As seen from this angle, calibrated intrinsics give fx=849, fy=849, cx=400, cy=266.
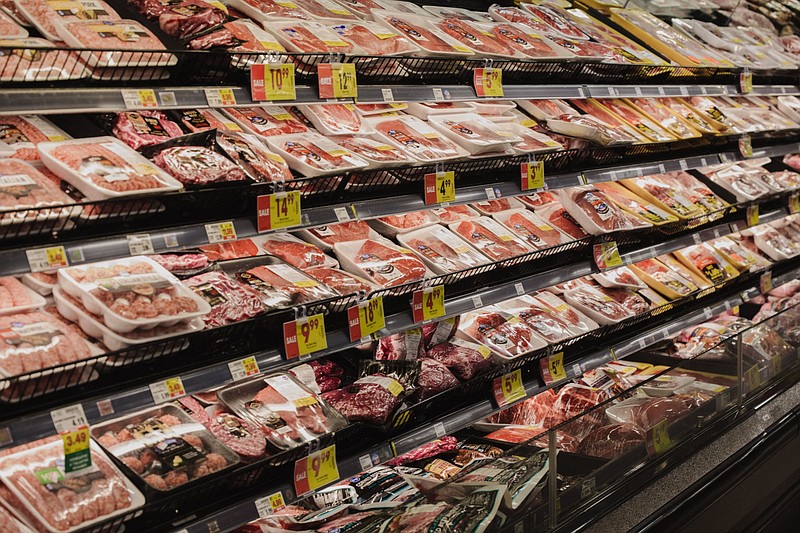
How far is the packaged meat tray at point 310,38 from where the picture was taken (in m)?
2.71

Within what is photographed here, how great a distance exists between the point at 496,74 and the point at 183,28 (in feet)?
4.04

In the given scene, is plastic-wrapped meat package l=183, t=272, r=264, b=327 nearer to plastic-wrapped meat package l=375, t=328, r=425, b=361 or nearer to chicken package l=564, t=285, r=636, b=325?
plastic-wrapped meat package l=375, t=328, r=425, b=361

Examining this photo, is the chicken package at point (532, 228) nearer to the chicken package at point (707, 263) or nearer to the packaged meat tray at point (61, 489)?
the chicken package at point (707, 263)

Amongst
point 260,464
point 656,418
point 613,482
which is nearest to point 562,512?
point 613,482

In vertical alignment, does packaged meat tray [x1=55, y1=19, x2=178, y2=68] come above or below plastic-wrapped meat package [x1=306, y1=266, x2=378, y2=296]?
above

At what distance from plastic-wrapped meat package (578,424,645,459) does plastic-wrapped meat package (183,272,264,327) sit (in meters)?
1.06

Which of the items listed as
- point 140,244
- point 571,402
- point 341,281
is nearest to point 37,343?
point 140,244

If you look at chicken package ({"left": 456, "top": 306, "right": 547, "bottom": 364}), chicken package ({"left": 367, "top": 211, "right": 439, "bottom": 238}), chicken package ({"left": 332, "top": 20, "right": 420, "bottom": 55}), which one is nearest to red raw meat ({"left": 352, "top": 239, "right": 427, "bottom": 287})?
chicken package ({"left": 367, "top": 211, "right": 439, "bottom": 238})

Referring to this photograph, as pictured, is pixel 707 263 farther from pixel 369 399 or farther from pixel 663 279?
pixel 369 399

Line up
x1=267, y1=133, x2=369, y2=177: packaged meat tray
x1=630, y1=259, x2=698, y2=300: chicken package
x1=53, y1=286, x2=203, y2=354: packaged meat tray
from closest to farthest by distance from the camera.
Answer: x1=53, y1=286, x2=203, y2=354: packaged meat tray
x1=267, y1=133, x2=369, y2=177: packaged meat tray
x1=630, y1=259, x2=698, y2=300: chicken package

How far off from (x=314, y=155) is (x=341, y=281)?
16.8 inches

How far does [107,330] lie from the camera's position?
2092 mm

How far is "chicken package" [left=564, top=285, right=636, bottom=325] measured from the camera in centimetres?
389

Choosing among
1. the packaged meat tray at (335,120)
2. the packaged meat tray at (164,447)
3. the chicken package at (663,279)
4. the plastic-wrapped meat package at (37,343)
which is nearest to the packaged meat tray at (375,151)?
the packaged meat tray at (335,120)
